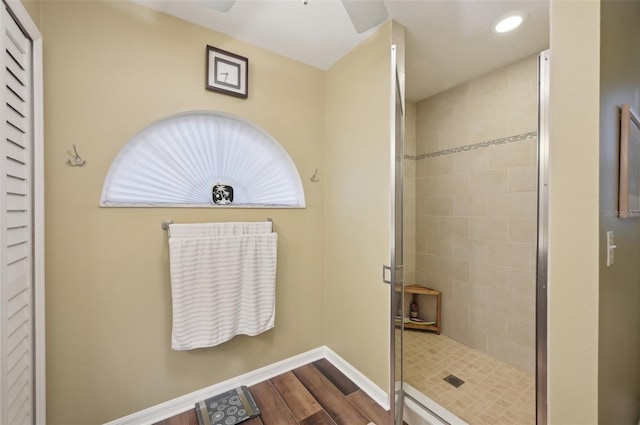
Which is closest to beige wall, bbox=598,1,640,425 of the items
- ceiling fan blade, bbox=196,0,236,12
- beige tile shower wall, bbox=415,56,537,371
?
beige tile shower wall, bbox=415,56,537,371

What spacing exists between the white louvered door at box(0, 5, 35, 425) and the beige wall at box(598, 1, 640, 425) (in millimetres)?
1975

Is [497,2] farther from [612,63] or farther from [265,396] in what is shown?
[265,396]

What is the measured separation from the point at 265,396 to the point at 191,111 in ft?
6.06

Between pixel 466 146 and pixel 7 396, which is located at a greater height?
pixel 466 146

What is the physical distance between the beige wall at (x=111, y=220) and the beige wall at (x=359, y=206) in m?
0.20

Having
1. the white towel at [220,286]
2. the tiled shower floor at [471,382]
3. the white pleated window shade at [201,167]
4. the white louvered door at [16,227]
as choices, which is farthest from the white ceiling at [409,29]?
the tiled shower floor at [471,382]

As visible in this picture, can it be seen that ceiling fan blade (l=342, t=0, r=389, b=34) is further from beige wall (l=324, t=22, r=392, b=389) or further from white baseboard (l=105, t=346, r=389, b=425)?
white baseboard (l=105, t=346, r=389, b=425)

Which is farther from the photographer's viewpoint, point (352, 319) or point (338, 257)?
point (338, 257)

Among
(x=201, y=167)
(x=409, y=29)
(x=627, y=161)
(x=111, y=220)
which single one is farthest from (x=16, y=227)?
(x=627, y=161)

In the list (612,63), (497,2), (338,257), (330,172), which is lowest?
(338,257)

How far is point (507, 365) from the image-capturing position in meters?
2.00

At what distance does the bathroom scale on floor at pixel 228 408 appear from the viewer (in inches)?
56.8

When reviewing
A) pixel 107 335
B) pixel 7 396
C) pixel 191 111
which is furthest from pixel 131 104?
pixel 7 396

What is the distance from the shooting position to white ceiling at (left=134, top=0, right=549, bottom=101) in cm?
143
